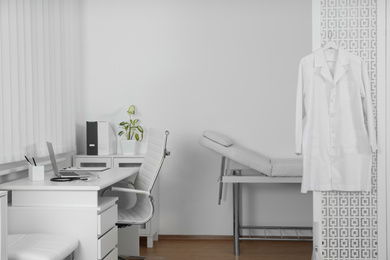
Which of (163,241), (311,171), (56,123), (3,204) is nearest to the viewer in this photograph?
(3,204)

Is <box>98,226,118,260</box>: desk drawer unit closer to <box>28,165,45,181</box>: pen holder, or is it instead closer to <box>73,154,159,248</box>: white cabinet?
<box>28,165,45,181</box>: pen holder

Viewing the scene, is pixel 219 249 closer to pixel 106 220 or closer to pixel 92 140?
pixel 92 140

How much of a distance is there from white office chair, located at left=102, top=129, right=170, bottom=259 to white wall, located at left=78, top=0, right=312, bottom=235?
3.54ft

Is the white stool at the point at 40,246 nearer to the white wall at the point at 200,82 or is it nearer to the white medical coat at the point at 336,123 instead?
the white medical coat at the point at 336,123

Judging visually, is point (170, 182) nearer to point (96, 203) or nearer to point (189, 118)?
point (189, 118)

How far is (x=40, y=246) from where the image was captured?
2.80 m

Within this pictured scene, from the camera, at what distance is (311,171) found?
147 inches

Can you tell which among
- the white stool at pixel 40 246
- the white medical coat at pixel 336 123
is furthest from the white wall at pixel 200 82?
the white stool at pixel 40 246

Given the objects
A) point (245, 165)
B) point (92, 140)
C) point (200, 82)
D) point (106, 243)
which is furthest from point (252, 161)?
point (106, 243)

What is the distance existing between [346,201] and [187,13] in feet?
8.72

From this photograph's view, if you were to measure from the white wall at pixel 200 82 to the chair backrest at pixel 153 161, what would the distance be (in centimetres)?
110

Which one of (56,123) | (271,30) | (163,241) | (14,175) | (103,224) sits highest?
(271,30)

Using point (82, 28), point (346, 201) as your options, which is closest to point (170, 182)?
point (82, 28)

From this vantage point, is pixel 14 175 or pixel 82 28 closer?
pixel 14 175
